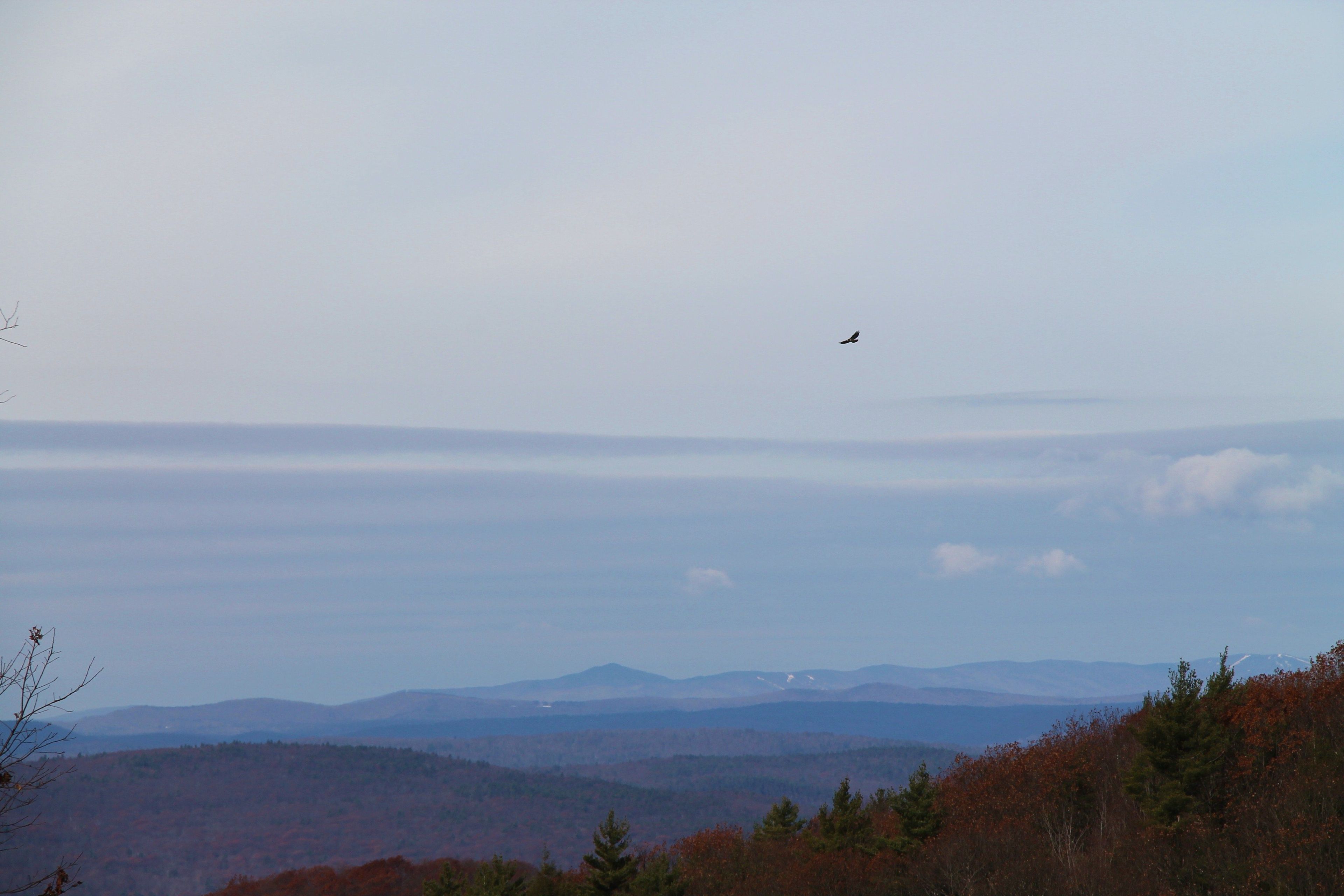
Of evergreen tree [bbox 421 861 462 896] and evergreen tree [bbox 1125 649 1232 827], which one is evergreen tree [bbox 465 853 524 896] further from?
evergreen tree [bbox 1125 649 1232 827]

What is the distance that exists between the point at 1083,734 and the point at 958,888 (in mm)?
19981

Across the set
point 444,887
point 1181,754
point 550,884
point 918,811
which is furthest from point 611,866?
point 1181,754

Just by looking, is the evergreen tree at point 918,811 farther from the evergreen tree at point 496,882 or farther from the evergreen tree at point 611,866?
the evergreen tree at point 496,882

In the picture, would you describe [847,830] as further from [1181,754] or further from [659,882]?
[1181,754]

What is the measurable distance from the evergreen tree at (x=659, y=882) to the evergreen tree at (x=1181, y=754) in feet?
75.7

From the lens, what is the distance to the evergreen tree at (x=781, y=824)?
67938mm

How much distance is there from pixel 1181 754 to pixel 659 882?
25.7 metres

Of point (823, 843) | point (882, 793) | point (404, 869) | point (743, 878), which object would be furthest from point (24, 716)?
point (404, 869)

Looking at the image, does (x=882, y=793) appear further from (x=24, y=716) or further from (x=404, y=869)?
(x=404, y=869)

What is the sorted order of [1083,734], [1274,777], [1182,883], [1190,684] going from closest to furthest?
[1182,883], [1274,777], [1190,684], [1083,734]

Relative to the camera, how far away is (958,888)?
40969 mm

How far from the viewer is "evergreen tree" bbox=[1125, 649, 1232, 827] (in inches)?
1415

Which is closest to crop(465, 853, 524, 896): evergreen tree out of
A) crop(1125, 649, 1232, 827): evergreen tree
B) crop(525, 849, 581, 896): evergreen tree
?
crop(525, 849, 581, 896): evergreen tree

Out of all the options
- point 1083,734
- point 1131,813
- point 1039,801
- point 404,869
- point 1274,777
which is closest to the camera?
point 1274,777
